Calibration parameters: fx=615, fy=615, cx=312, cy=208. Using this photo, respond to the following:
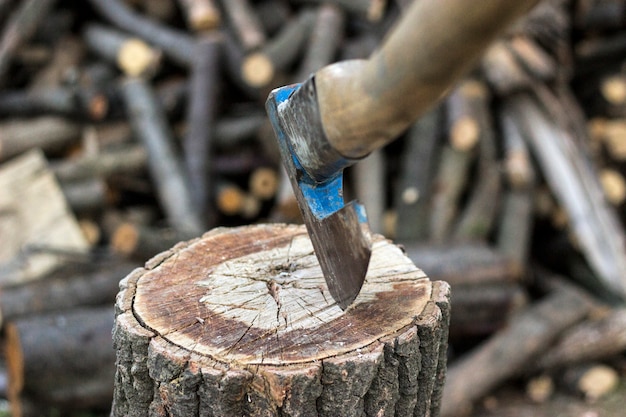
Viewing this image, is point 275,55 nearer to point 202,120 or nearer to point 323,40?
point 323,40

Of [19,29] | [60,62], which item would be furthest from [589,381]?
[19,29]

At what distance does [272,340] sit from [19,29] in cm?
438

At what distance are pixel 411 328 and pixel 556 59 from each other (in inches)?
174

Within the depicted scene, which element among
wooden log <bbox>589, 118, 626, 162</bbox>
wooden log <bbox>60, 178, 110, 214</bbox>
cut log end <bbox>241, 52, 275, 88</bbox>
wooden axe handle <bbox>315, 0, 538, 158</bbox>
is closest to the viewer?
wooden axe handle <bbox>315, 0, 538, 158</bbox>

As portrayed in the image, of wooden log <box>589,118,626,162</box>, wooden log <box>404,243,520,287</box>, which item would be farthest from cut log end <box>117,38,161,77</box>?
wooden log <box>589,118,626,162</box>

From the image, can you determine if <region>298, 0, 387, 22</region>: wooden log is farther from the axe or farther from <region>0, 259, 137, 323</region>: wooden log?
the axe

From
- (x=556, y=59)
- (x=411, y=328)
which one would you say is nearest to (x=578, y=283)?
(x=556, y=59)

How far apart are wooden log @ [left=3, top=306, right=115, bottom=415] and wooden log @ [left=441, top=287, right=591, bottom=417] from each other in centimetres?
208

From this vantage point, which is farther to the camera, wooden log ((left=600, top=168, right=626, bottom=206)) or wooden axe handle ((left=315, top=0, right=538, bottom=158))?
wooden log ((left=600, top=168, right=626, bottom=206))

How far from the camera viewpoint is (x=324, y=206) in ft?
6.10

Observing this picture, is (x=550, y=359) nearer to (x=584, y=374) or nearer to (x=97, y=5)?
(x=584, y=374)

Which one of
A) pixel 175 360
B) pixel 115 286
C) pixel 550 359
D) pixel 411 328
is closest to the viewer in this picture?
pixel 175 360

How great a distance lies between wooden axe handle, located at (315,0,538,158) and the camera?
1189 millimetres

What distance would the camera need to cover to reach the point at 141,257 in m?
3.88
